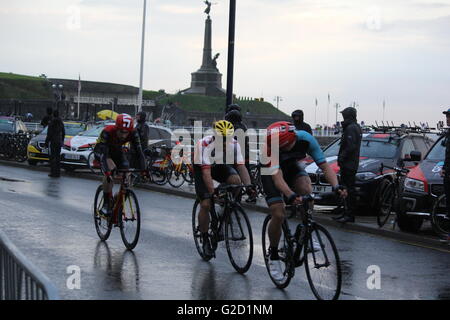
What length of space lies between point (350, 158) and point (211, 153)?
17.7 feet

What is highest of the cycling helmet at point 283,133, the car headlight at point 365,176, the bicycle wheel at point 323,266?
the cycling helmet at point 283,133

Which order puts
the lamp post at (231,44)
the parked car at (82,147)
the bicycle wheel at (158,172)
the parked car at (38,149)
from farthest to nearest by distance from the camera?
the parked car at (38,149)
the parked car at (82,147)
the bicycle wheel at (158,172)
the lamp post at (231,44)

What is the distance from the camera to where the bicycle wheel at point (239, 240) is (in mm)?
9102

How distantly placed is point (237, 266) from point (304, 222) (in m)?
1.71

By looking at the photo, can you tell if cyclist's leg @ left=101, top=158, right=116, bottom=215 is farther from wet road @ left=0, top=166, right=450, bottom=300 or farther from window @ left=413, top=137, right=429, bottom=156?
window @ left=413, top=137, right=429, bottom=156

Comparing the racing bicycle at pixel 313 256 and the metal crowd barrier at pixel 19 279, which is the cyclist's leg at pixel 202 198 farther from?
the metal crowd barrier at pixel 19 279

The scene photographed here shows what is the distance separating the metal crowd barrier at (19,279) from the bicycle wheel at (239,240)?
4020 millimetres

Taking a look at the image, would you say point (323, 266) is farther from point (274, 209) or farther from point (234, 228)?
point (234, 228)

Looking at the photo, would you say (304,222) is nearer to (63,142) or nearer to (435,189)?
(435,189)

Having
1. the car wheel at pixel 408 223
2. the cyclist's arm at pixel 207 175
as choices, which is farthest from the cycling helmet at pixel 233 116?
the car wheel at pixel 408 223

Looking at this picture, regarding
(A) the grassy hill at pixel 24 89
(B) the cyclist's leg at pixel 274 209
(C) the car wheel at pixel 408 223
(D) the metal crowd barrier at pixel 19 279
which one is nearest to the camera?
(D) the metal crowd barrier at pixel 19 279

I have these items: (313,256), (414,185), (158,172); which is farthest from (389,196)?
(158,172)
